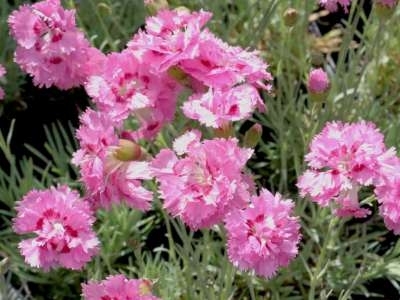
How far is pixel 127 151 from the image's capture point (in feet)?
3.52

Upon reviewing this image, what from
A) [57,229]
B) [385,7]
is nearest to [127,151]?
[57,229]

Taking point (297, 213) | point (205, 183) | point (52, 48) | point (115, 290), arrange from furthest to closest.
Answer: point (297, 213) → point (52, 48) → point (115, 290) → point (205, 183)

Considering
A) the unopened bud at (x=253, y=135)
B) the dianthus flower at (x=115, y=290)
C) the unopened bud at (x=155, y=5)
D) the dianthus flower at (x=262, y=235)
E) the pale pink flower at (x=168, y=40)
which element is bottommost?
the dianthus flower at (x=115, y=290)

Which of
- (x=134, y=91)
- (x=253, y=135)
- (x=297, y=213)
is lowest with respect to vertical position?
(x=297, y=213)

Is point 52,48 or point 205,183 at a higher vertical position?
point 52,48

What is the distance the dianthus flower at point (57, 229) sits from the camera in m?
1.10

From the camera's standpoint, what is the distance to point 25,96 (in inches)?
91.1

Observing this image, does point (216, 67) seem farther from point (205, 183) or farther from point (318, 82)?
point (318, 82)

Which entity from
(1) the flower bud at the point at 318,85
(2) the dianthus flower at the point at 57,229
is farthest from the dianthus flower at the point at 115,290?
(1) the flower bud at the point at 318,85

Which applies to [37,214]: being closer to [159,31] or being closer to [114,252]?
[159,31]

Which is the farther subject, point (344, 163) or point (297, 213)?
point (297, 213)

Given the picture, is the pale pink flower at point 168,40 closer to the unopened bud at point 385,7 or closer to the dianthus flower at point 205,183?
the dianthus flower at point 205,183

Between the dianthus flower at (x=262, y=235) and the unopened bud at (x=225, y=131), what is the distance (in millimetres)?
105

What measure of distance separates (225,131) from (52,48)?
0.33 m
